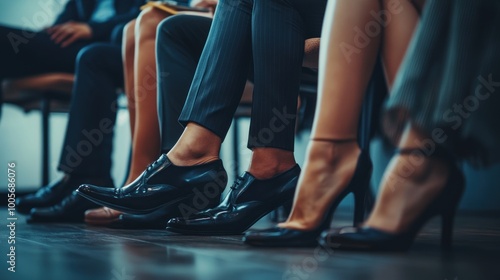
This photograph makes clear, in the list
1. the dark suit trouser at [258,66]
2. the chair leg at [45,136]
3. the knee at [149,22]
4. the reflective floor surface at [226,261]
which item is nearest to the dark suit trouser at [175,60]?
the knee at [149,22]

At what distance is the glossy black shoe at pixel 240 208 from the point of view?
0.93 meters

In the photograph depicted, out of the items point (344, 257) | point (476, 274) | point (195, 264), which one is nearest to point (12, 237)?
point (195, 264)

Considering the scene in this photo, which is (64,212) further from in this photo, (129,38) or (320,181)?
(320,181)

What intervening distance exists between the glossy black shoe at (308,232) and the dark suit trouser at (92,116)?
2.78 feet

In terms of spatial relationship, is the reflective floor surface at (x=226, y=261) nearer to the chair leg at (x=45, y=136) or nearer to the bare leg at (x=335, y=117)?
the bare leg at (x=335, y=117)

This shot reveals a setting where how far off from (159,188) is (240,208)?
14cm

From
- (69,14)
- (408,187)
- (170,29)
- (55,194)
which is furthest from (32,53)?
(408,187)

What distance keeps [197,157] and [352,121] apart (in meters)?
0.33

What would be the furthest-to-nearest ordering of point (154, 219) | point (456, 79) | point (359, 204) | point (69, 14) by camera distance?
point (69, 14), point (154, 219), point (359, 204), point (456, 79)

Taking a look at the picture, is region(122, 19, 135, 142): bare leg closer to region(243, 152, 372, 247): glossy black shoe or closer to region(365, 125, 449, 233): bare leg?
region(243, 152, 372, 247): glossy black shoe

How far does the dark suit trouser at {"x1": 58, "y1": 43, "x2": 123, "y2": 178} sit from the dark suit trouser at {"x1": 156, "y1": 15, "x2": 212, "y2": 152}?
1.31 ft

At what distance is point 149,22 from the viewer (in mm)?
1360

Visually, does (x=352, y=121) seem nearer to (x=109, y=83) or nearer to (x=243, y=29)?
(x=243, y=29)

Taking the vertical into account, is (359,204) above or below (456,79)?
below
